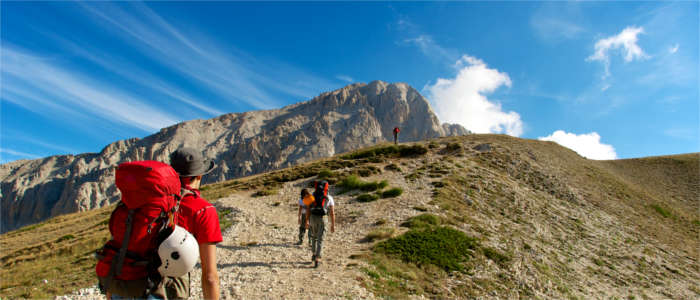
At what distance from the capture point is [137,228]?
9.20 ft

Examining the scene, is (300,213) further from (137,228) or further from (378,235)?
(137,228)

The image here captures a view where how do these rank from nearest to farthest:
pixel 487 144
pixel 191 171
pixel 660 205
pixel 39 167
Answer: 1. pixel 191 171
2. pixel 660 205
3. pixel 487 144
4. pixel 39 167

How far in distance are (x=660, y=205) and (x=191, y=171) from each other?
137ft

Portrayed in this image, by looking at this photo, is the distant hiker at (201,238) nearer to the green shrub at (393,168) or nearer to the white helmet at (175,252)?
the white helmet at (175,252)

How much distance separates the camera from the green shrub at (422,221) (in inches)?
574

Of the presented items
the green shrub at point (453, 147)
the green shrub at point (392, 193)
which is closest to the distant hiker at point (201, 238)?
the green shrub at point (392, 193)

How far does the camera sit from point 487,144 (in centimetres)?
3709

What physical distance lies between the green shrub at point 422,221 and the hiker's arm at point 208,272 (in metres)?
12.3

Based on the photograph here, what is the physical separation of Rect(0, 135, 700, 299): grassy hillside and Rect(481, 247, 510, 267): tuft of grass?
5 centimetres

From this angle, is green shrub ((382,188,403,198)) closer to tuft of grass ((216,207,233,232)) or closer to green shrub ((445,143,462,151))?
tuft of grass ((216,207,233,232))

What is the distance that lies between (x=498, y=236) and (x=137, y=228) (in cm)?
1585

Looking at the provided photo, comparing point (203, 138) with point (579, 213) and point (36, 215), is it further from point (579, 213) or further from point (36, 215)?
point (579, 213)

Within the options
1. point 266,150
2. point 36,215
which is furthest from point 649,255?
point 36,215

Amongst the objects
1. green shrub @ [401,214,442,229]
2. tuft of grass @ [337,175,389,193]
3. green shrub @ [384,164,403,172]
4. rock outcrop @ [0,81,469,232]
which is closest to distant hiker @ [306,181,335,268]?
green shrub @ [401,214,442,229]
